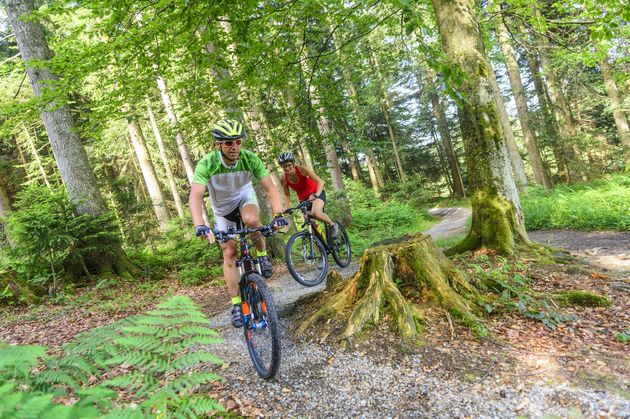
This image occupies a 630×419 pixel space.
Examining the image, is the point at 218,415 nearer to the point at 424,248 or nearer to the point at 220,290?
the point at 424,248

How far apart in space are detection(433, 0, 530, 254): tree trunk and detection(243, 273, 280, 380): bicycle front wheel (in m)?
4.13

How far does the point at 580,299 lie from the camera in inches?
171

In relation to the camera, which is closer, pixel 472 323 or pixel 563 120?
pixel 472 323

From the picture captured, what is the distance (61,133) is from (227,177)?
781 cm

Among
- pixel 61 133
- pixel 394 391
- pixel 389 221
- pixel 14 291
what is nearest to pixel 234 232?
pixel 394 391

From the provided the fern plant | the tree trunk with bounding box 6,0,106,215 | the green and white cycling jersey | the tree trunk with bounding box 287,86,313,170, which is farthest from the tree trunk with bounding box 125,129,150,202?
the fern plant

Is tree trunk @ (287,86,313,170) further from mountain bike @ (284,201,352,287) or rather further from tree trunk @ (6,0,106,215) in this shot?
tree trunk @ (6,0,106,215)

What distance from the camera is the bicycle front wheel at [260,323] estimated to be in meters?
3.39

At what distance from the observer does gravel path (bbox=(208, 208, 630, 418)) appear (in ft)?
8.58

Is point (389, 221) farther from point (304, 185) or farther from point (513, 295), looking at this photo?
point (513, 295)

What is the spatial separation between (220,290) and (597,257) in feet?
24.9

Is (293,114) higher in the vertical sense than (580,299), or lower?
higher

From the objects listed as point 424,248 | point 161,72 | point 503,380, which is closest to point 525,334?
point 503,380

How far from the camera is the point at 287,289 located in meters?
7.41
